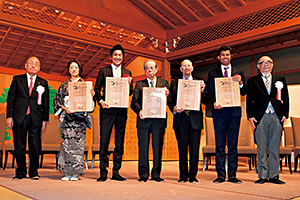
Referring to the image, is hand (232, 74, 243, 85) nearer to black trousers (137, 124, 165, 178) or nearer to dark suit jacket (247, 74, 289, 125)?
dark suit jacket (247, 74, 289, 125)

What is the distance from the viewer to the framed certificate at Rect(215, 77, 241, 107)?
11.3 ft

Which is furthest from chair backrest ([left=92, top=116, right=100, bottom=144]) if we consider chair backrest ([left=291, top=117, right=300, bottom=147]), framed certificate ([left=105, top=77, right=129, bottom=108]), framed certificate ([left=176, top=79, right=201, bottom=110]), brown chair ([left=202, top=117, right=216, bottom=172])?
chair backrest ([left=291, top=117, right=300, bottom=147])

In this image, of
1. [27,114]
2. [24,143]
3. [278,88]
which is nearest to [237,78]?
[278,88]

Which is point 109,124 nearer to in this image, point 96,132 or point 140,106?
point 140,106

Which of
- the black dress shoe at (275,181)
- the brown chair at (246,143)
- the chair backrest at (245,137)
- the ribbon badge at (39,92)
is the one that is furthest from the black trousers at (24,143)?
the chair backrest at (245,137)

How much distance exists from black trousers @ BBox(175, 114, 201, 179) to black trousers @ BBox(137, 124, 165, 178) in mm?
254

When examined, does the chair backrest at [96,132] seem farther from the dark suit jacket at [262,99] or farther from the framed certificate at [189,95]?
the dark suit jacket at [262,99]

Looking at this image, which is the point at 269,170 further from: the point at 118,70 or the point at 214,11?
the point at 214,11

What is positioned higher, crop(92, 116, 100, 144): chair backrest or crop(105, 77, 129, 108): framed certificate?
crop(105, 77, 129, 108): framed certificate

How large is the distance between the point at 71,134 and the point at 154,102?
42.4 inches

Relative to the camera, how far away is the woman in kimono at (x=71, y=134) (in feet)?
11.5

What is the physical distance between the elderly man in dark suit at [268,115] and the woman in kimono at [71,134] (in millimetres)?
1986

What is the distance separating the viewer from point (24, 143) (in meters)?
3.60

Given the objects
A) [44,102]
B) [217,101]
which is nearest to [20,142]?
[44,102]
